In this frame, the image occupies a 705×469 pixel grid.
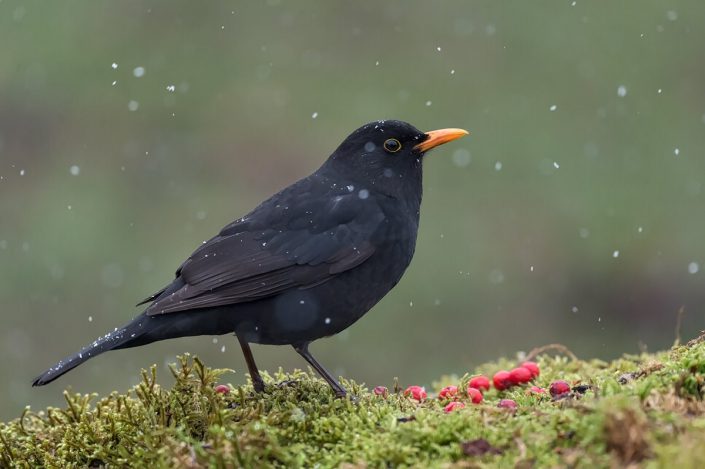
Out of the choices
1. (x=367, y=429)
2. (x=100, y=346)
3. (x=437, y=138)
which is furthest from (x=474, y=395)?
(x=100, y=346)

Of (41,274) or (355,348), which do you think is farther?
(41,274)

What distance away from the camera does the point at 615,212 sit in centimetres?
1090

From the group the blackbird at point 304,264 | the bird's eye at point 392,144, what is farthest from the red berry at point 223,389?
the bird's eye at point 392,144

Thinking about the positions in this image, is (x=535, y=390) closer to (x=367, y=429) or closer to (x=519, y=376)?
(x=519, y=376)

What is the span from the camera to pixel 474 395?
14.7 feet

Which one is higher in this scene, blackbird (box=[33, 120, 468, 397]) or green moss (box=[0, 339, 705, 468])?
blackbird (box=[33, 120, 468, 397])

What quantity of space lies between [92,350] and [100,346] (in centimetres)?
5

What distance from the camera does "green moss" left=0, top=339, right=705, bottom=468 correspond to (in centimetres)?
291

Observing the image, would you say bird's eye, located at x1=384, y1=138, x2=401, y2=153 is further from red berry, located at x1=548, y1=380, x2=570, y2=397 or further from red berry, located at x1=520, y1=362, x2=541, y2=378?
red berry, located at x1=548, y1=380, x2=570, y2=397

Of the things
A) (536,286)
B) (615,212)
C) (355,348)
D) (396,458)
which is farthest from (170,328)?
(615,212)

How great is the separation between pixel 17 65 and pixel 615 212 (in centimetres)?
779

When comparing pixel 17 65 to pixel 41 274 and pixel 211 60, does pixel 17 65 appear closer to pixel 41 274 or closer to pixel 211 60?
pixel 211 60

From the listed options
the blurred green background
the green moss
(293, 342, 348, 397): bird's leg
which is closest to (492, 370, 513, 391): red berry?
the green moss

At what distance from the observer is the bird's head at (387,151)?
5449 millimetres
